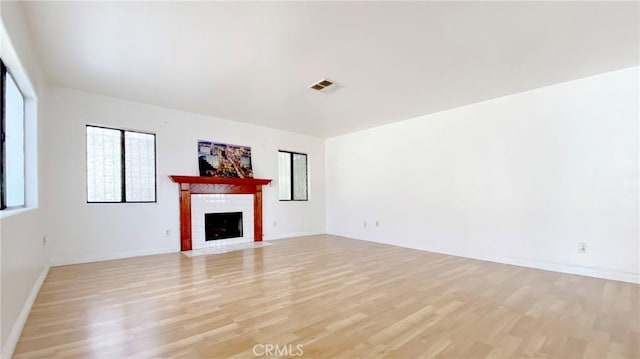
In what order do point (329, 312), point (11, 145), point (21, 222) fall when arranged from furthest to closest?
1. point (11, 145)
2. point (329, 312)
3. point (21, 222)

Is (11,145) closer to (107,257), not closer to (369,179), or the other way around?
(107,257)

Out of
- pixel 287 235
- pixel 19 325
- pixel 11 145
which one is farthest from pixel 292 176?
pixel 19 325

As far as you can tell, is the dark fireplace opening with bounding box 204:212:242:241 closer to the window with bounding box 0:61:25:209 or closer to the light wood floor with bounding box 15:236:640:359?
the light wood floor with bounding box 15:236:640:359

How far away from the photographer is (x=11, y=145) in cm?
251

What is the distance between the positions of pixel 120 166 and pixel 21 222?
8.35 feet

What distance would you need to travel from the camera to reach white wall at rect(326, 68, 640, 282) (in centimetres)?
337

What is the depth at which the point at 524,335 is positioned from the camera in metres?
2.03

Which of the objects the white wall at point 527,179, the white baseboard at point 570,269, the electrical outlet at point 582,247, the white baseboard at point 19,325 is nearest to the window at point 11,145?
the white baseboard at point 19,325

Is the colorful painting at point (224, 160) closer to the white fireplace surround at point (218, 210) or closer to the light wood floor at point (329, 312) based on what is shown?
the white fireplace surround at point (218, 210)

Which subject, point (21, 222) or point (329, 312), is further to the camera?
point (329, 312)

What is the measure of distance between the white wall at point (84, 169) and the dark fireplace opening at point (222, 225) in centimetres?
57

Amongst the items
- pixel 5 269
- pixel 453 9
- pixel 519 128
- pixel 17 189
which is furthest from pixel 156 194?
pixel 519 128

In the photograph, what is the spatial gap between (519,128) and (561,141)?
0.52 meters

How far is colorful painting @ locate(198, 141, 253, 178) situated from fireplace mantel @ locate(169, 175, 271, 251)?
6.5 inches
